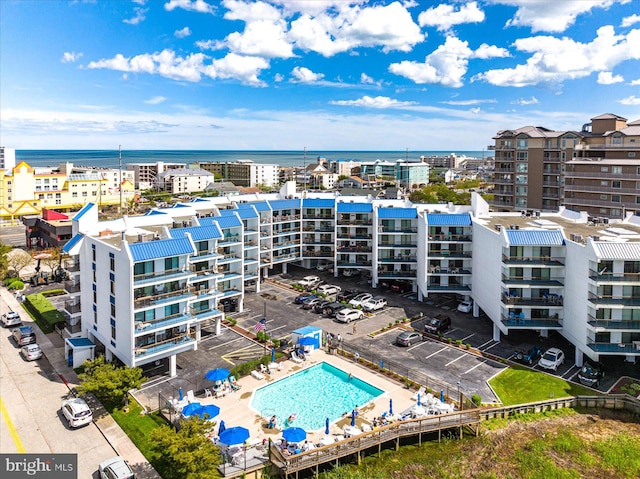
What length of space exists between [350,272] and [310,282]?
359 inches

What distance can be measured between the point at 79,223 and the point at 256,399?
25.8m

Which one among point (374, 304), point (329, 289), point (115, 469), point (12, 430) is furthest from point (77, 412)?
point (329, 289)

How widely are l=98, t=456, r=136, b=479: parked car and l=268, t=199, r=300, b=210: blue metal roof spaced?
47.4 m

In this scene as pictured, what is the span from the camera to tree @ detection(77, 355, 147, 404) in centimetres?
3631

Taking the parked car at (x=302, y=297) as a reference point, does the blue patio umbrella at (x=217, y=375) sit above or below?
below

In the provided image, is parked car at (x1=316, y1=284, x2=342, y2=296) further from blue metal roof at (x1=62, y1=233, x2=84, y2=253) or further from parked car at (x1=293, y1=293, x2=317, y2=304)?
blue metal roof at (x1=62, y1=233, x2=84, y2=253)

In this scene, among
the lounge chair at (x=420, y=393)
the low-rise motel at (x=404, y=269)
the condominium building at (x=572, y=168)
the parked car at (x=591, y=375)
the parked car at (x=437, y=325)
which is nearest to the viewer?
the lounge chair at (x=420, y=393)

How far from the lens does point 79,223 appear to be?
48.2 m

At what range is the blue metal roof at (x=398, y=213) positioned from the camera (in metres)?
68.1

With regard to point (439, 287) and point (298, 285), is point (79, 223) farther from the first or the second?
point (439, 287)

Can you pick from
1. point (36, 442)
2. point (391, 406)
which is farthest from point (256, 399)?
point (36, 442)

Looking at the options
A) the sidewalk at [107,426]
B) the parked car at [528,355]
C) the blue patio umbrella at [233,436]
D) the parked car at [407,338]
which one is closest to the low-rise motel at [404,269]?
the sidewalk at [107,426]

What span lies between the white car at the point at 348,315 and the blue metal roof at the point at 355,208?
19.5m

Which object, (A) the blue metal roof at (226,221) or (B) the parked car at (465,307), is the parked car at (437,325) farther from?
(A) the blue metal roof at (226,221)
